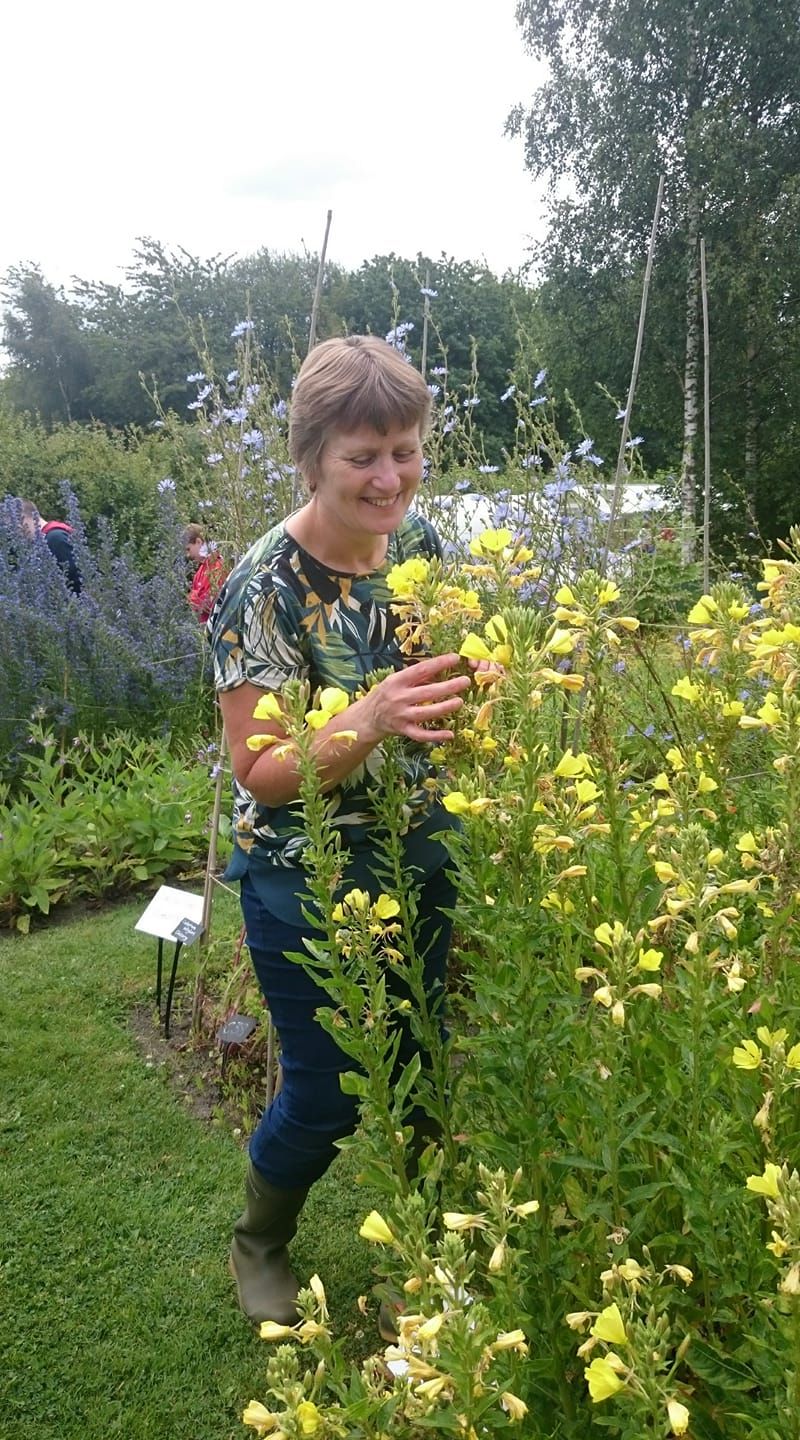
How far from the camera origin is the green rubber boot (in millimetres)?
2174

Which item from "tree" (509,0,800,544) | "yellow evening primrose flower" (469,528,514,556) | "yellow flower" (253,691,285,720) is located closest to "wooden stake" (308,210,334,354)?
"yellow evening primrose flower" (469,528,514,556)

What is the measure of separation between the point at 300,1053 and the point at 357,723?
792mm

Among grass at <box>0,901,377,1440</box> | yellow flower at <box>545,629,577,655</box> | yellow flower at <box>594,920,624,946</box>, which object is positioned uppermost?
yellow flower at <box>545,629,577,655</box>

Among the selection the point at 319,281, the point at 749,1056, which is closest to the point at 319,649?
the point at 749,1056

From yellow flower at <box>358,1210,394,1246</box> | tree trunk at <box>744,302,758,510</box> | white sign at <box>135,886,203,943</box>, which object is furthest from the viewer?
tree trunk at <box>744,302,758,510</box>

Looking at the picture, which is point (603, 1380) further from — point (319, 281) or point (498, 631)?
point (319, 281)

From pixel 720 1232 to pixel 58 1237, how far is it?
2062mm

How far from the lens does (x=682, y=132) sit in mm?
14586

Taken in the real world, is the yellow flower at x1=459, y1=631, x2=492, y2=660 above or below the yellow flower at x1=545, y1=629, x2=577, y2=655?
below

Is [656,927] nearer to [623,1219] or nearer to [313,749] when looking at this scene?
[623,1219]

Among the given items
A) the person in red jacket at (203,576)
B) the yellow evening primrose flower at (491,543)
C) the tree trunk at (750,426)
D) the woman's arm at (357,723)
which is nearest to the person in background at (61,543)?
the person in red jacket at (203,576)

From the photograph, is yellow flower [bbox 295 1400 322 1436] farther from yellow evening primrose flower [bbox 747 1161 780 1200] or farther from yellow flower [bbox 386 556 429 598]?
A: yellow flower [bbox 386 556 429 598]

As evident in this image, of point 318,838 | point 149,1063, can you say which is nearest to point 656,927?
point 318,838

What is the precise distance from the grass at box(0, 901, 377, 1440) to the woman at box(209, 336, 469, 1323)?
0.56m
